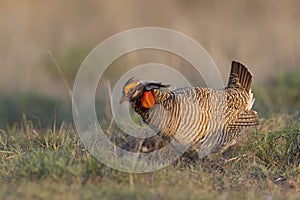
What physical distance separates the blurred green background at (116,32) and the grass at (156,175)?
2228 mm

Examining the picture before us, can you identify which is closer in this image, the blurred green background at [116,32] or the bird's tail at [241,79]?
the bird's tail at [241,79]

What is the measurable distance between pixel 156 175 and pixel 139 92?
3.16ft

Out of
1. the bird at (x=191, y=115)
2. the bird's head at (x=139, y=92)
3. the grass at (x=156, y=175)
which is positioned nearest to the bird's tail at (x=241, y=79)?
the bird at (x=191, y=115)

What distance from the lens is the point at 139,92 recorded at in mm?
5250

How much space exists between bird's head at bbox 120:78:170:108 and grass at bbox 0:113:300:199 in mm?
586

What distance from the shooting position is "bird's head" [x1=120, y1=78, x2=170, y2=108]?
520cm

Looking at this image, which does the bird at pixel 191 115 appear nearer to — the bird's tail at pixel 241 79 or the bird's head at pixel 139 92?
the bird's head at pixel 139 92

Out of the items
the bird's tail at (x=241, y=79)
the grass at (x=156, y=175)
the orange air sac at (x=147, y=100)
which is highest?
the bird's tail at (x=241, y=79)

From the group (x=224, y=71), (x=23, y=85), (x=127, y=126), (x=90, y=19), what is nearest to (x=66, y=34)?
(x=90, y=19)

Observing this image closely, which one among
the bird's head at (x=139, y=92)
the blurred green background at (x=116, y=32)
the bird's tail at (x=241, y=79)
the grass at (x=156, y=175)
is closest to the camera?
the grass at (x=156, y=175)

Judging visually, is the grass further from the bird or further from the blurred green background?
the blurred green background

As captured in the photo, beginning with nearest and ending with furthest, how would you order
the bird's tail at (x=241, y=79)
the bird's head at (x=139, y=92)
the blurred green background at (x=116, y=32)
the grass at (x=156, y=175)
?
the grass at (x=156, y=175) → the bird's head at (x=139, y=92) → the bird's tail at (x=241, y=79) → the blurred green background at (x=116, y=32)

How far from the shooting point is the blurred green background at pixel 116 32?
9.04 m

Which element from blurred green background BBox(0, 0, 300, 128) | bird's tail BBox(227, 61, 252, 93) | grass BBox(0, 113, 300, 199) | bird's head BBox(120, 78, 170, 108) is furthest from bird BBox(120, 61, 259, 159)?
blurred green background BBox(0, 0, 300, 128)
